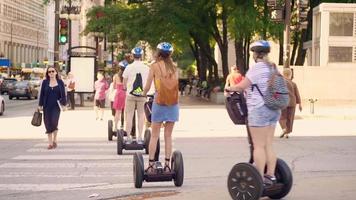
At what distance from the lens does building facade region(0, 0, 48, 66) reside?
135087mm

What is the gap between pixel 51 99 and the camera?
15.5 meters

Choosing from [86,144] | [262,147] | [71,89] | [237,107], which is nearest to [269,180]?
[262,147]

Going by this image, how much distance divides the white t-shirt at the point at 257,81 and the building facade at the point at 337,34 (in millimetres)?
24554

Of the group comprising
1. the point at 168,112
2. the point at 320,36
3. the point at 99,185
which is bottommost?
the point at 99,185

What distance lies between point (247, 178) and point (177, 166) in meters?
1.86

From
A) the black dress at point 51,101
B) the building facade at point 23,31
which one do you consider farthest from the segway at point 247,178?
the building facade at point 23,31

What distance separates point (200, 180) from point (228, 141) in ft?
21.8

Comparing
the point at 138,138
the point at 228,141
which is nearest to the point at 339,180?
the point at 138,138

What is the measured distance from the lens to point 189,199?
357 inches

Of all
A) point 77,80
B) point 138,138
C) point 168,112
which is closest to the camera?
point 168,112

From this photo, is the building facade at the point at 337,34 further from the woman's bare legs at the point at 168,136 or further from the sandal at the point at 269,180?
the sandal at the point at 269,180

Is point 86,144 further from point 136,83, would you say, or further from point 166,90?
point 166,90

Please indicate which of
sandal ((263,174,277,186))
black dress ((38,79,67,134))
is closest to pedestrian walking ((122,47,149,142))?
black dress ((38,79,67,134))

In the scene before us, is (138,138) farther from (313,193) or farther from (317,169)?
(313,193)
